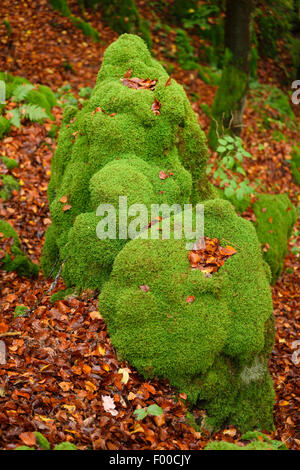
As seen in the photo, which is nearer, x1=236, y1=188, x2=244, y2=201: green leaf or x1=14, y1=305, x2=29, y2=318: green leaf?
x1=14, y1=305, x2=29, y2=318: green leaf

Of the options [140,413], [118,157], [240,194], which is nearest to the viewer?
[140,413]

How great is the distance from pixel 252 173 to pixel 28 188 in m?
5.38

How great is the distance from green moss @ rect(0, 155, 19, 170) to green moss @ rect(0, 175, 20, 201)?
262 mm

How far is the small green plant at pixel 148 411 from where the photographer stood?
3680mm

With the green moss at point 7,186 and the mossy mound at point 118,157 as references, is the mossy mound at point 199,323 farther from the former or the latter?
the green moss at point 7,186

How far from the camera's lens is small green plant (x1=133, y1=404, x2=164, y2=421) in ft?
12.1

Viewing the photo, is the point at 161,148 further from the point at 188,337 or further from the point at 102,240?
the point at 188,337

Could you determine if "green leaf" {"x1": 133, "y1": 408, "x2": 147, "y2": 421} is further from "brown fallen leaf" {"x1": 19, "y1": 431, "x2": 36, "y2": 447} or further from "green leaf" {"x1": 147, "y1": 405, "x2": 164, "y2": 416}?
"brown fallen leaf" {"x1": 19, "y1": 431, "x2": 36, "y2": 447}

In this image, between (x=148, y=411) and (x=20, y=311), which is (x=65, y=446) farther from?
(x=20, y=311)

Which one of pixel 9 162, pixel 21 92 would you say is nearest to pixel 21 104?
pixel 21 92

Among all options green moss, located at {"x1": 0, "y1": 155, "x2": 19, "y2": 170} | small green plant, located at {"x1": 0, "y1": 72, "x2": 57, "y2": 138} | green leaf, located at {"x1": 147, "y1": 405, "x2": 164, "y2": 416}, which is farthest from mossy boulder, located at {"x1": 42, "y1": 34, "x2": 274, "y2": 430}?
small green plant, located at {"x1": 0, "y1": 72, "x2": 57, "y2": 138}

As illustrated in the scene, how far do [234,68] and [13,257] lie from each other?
6.25m

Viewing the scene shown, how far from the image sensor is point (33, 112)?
8.19 meters

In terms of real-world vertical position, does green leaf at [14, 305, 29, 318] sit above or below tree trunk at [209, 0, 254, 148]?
below
